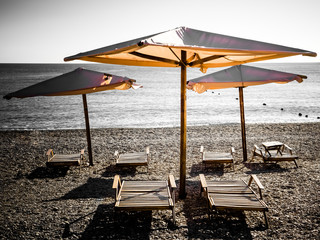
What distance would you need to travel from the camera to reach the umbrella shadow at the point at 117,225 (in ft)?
13.9

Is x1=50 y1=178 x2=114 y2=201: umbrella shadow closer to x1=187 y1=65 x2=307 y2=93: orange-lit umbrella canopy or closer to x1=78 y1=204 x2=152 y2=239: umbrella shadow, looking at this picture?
x1=78 y1=204 x2=152 y2=239: umbrella shadow

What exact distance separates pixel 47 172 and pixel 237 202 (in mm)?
5861

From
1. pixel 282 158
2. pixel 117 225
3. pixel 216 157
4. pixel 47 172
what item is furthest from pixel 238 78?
pixel 47 172

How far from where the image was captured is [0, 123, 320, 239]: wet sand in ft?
14.3

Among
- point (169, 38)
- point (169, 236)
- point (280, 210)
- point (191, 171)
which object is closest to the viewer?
point (169, 38)

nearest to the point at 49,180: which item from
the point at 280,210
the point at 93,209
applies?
the point at 93,209

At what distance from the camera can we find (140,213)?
496 cm

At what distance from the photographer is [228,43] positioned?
3.57 meters

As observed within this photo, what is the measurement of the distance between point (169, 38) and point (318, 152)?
888cm

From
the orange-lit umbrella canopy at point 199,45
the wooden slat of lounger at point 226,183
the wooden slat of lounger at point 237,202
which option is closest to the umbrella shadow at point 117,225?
the wooden slat of lounger at point 237,202

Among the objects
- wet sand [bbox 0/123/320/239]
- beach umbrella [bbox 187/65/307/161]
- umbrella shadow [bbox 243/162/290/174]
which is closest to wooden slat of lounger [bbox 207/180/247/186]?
wet sand [bbox 0/123/320/239]

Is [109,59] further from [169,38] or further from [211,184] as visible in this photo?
[211,184]

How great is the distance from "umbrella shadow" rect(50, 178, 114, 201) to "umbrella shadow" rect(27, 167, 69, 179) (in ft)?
4.18

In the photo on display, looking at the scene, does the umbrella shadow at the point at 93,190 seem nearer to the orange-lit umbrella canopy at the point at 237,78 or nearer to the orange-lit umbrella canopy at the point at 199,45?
the orange-lit umbrella canopy at the point at 199,45
